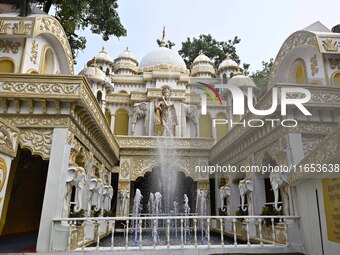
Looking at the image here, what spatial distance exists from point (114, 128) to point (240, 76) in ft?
28.4

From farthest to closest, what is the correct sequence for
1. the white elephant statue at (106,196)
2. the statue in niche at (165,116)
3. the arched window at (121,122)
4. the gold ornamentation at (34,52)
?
the arched window at (121,122)
the statue in niche at (165,116)
the white elephant statue at (106,196)
the gold ornamentation at (34,52)

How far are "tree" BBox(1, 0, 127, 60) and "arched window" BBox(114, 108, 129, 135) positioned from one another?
529 cm

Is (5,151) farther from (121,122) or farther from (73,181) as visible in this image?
(121,122)

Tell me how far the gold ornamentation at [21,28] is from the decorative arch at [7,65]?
2.77 feet

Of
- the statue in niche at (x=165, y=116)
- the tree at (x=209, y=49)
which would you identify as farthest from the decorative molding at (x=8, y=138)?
the tree at (x=209, y=49)

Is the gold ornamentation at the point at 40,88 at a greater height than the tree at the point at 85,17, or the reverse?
the tree at the point at 85,17

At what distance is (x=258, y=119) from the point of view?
7.88m

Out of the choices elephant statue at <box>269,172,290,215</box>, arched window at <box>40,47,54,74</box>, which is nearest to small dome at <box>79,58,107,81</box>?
arched window at <box>40,47,54,74</box>

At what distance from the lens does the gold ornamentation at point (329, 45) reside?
8242 mm

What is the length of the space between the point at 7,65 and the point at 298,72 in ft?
31.3

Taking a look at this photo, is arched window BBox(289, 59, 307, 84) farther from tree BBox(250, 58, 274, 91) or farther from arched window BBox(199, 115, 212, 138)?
tree BBox(250, 58, 274, 91)

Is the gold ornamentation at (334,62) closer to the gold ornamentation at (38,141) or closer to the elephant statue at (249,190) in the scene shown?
the elephant statue at (249,190)

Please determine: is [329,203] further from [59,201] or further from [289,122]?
[59,201]

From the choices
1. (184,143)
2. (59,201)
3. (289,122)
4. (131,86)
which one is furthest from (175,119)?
(59,201)
